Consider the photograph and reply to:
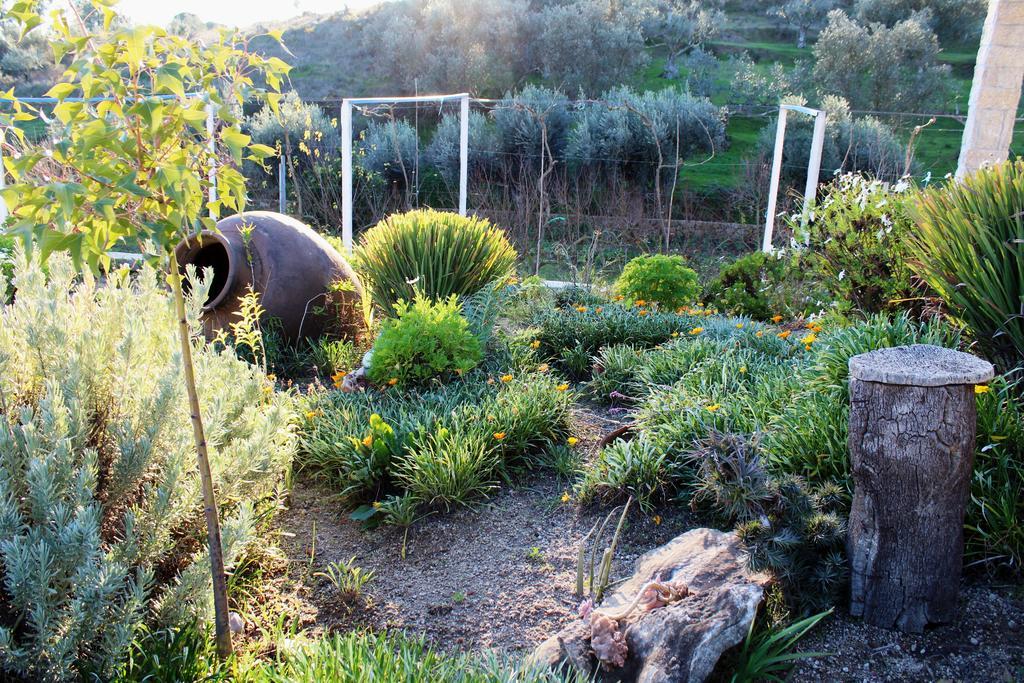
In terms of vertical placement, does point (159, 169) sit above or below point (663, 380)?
above

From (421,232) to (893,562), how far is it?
399cm

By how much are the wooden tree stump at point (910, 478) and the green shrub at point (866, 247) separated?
2.04 m

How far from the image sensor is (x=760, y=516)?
2.78m

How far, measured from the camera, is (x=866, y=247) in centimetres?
507

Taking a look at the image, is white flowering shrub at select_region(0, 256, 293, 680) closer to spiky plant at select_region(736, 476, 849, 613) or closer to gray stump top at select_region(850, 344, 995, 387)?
spiky plant at select_region(736, 476, 849, 613)

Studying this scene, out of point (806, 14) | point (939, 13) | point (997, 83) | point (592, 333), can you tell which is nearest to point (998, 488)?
point (592, 333)

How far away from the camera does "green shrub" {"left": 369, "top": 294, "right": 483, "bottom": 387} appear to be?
174 inches

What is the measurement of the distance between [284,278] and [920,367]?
4.18 meters

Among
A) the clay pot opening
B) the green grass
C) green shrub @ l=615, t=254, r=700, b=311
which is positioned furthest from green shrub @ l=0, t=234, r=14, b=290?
the green grass

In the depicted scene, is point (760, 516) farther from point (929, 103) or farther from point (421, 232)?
point (929, 103)

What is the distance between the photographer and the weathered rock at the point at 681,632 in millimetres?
2260

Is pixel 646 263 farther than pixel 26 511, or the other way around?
pixel 646 263

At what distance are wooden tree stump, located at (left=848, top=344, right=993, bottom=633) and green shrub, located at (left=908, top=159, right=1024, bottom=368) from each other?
786 mm

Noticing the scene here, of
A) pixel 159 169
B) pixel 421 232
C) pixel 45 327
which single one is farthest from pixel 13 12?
pixel 421 232
